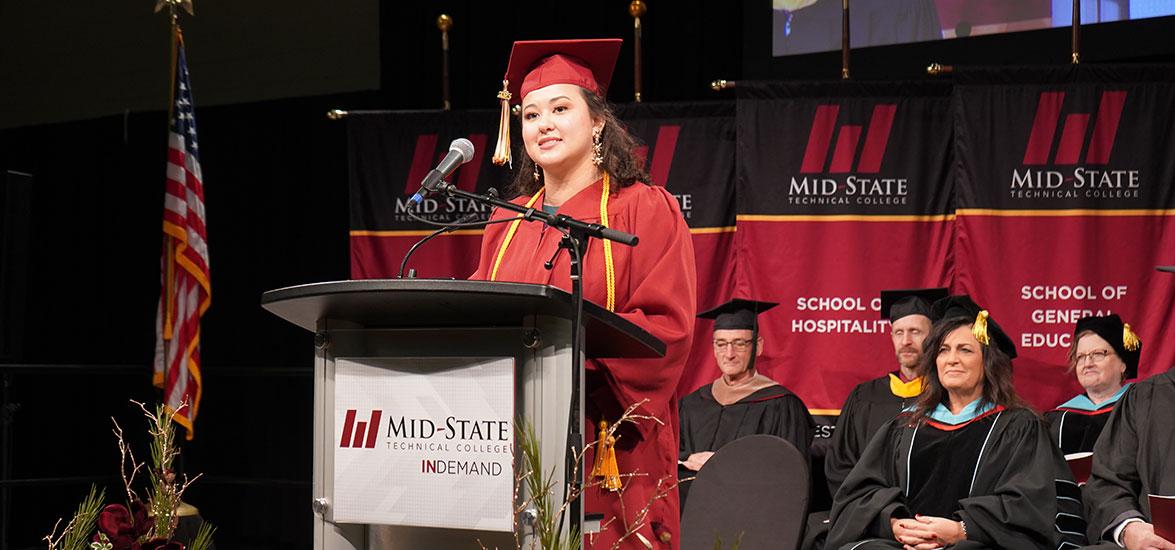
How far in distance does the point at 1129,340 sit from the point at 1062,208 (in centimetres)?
66

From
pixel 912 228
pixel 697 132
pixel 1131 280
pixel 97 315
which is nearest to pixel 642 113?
pixel 697 132

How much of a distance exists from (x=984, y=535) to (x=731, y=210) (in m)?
2.44

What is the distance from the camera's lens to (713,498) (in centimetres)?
502

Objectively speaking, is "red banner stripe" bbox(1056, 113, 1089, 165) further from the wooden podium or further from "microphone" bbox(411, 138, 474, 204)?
the wooden podium

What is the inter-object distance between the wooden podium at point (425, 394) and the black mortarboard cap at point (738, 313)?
4349 millimetres

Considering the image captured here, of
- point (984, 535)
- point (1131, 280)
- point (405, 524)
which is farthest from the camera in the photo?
point (1131, 280)

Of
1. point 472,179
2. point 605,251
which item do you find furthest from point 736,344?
point 605,251

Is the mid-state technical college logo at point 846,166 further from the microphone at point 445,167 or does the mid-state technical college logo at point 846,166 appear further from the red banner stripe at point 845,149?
the microphone at point 445,167

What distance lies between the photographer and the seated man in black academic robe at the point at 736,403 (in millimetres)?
6191

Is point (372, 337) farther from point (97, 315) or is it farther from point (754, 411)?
point (97, 315)

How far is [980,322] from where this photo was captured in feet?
15.8

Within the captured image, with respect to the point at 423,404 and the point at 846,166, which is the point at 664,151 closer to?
the point at 846,166

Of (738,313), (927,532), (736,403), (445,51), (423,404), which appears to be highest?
(445,51)

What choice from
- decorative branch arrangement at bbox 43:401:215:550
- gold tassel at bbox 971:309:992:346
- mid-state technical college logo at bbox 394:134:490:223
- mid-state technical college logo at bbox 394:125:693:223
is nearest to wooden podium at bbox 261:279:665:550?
decorative branch arrangement at bbox 43:401:215:550
